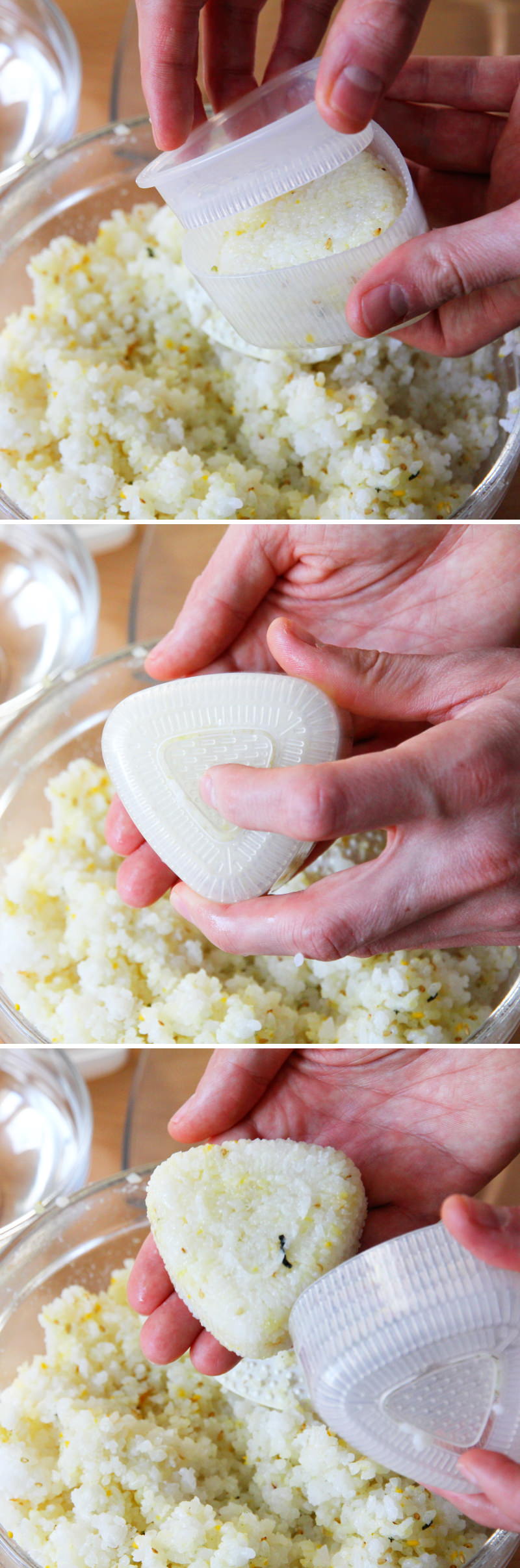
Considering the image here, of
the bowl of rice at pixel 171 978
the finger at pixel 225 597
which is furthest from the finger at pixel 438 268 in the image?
the bowl of rice at pixel 171 978

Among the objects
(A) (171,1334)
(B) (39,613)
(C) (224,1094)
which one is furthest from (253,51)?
(A) (171,1334)

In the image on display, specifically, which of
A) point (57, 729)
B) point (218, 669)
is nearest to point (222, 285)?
point (218, 669)

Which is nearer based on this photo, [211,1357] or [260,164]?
[260,164]

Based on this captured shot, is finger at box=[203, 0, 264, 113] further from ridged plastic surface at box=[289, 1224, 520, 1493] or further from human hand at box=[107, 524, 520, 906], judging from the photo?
ridged plastic surface at box=[289, 1224, 520, 1493]

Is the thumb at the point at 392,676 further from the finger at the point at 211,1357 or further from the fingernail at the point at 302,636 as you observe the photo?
the finger at the point at 211,1357

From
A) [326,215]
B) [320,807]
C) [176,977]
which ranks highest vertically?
[326,215]

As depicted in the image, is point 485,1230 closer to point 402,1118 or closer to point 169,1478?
point 402,1118

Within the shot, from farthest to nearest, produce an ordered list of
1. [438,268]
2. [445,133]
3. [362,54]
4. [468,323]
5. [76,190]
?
[76,190] < [445,133] < [468,323] < [438,268] < [362,54]

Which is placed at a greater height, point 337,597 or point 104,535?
point 104,535
